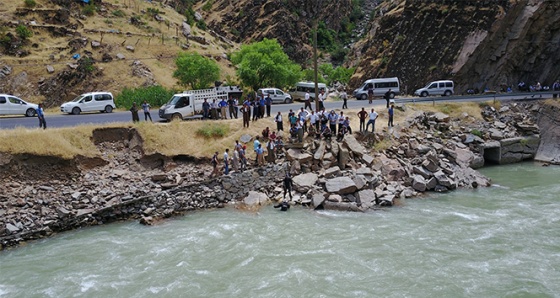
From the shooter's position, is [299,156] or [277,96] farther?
[277,96]

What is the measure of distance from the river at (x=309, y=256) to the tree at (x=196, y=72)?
27.7 metres

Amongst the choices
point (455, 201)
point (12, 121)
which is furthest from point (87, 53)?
point (455, 201)

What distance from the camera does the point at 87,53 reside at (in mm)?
45000

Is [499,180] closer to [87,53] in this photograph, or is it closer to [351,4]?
[87,53]

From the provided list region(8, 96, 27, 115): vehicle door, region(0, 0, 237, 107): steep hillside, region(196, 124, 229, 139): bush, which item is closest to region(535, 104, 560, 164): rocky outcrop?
region(196, 124, 229, 139): bush

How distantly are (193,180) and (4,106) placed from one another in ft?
53.3

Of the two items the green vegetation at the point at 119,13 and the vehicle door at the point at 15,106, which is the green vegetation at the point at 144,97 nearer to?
the vehicle door at the point at 15,106

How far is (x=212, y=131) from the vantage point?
75.3ft

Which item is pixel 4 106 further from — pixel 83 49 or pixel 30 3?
pixel 30 3

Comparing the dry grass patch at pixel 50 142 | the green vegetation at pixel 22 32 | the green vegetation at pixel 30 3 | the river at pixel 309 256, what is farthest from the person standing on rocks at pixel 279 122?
the green vegetation at pixel 30 3

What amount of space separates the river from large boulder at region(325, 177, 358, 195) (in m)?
1.47

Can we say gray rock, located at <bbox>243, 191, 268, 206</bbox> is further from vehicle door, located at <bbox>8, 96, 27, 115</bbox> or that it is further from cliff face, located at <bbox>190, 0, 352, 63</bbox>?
cliff face, located at <bbox>190, 0, 352, 63</bbox>

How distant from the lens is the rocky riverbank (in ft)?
56.6

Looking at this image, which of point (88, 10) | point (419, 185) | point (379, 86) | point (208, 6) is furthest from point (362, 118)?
point (208, 6)
